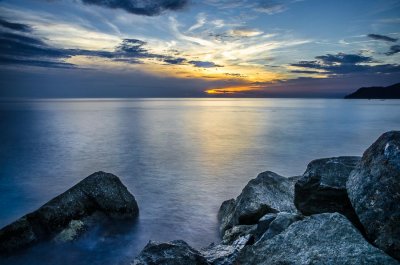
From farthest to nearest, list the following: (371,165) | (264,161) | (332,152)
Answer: (332,152) < (264,161) < (371,165)

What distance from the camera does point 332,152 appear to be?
3092 centimetres

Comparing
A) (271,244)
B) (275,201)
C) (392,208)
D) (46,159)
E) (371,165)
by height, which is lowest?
(46,159)

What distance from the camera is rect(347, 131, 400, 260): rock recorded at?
5059 mm

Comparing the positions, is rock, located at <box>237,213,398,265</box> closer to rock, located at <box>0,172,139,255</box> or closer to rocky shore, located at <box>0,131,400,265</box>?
rocky shore, located at <box>0,131,400,265</box>

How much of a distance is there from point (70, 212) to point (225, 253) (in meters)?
6.41

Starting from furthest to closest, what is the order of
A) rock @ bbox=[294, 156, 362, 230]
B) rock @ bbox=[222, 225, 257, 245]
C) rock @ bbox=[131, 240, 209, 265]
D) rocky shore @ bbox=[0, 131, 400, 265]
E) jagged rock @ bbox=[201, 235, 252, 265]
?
rock @ bbox=[222, 225, 257, 245] → rock @ bbox=[294, 156, 362, 230] → jagged rock @ bbox=[201, 235, 252, 265] → rock @ bbox=[131, 240, 209, 265] → rocky shore @ bbox=[0, 131, 400, 265]

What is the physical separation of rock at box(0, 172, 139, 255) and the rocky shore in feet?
0.10

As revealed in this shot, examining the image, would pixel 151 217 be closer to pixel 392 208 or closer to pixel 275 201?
pixel 275 201

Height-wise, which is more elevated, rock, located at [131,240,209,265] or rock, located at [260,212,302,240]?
rock, located at [260,212,302,240]

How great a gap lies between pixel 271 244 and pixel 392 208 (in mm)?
2065

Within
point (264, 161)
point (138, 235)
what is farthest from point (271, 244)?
point (264, 161)

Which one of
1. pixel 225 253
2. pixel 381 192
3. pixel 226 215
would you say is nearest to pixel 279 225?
pixel 225 253

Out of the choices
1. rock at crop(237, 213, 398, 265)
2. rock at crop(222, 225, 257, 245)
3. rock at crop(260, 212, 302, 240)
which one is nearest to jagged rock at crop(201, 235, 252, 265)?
rock at crop(260, 212, 302, 240)

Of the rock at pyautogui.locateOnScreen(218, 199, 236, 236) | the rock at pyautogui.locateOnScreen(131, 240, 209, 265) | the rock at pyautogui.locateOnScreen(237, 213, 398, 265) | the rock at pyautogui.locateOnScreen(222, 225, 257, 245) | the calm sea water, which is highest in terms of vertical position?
the rock at pyautogui.locateOnScreen(237, 213, 398, 265)
